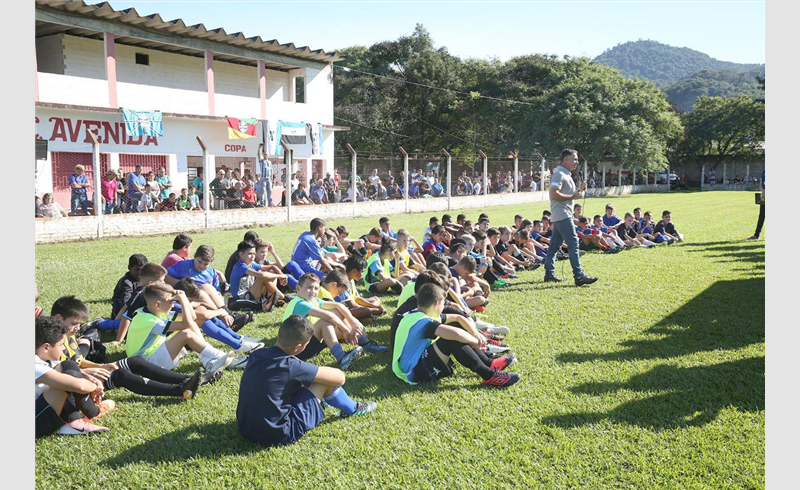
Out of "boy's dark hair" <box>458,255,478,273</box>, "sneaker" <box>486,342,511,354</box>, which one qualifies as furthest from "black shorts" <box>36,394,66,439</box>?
"boy's dark hair" <box>458,255,478,273</box>

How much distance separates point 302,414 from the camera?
4121 mm

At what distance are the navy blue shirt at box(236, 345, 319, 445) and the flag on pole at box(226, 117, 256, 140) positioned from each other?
2038 centimetres

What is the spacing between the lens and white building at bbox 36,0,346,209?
19109 mm

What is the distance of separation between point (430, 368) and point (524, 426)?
3.64 feet

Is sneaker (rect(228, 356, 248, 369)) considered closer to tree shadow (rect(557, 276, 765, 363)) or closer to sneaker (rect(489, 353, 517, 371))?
sneaker (rect(489, 353, 517, 371))

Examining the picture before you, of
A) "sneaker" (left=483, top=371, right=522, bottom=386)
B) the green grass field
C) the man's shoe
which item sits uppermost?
the man's shoe

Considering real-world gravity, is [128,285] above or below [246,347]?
above

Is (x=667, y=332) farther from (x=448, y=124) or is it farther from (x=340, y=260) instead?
(x=448, y=124)

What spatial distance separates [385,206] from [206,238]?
8.61 m

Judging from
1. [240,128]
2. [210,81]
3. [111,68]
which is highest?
[210,81]

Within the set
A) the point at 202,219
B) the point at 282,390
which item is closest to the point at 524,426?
the point at 282,390

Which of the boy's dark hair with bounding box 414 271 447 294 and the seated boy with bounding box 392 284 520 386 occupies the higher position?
the boy's dark hair with bounding box 414 271 447 294

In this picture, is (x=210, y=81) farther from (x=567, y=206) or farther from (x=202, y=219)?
(x=567, y=206)

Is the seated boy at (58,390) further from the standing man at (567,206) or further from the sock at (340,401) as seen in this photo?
the standing man at (567,206)
